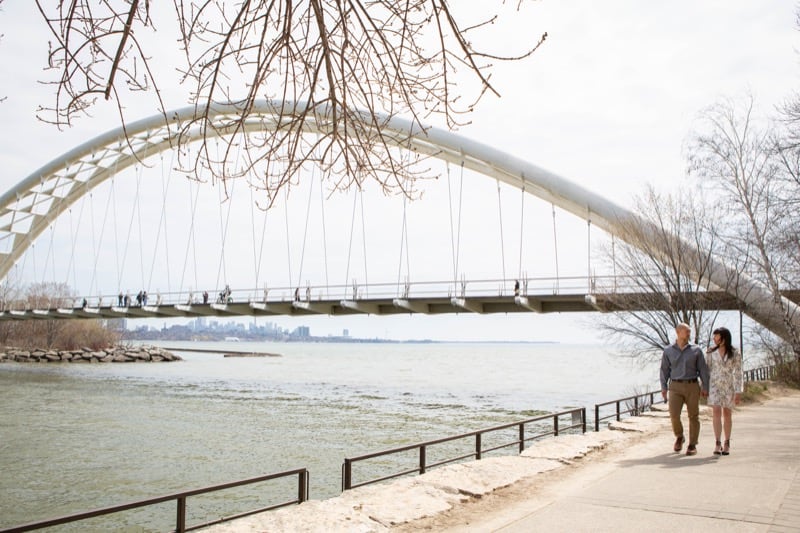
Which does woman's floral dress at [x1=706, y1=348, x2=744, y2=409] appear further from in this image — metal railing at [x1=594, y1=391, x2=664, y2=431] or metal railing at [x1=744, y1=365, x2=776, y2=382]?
metal railing at [x1=744, y1=365, x2=776, y2=382]

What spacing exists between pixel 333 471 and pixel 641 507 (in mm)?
10653

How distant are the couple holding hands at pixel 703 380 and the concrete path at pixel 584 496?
39cm

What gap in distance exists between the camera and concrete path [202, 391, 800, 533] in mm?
5902

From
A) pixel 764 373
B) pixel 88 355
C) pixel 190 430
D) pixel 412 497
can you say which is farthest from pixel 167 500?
pixel 88 355

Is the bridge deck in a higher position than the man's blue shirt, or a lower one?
higher

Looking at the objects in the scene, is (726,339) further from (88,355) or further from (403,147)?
(88,355)

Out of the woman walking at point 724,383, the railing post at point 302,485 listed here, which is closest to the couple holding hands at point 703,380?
the woman walking at point 724,383

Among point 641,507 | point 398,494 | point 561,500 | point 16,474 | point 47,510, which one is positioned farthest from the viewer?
point 16,474

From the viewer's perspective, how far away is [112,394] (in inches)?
1497

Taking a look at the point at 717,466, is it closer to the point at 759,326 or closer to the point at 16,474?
the point at 16,474

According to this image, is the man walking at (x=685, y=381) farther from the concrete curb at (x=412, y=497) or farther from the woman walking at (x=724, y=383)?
the concrete curb at (x=412, y=497)

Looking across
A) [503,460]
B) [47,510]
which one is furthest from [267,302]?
[503,460]

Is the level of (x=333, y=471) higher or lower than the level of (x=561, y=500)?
lower

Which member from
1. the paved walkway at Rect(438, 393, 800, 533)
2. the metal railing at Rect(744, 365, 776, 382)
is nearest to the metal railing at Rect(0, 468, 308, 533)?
the paved walkway at Rect(438, 393, 800, 533)
